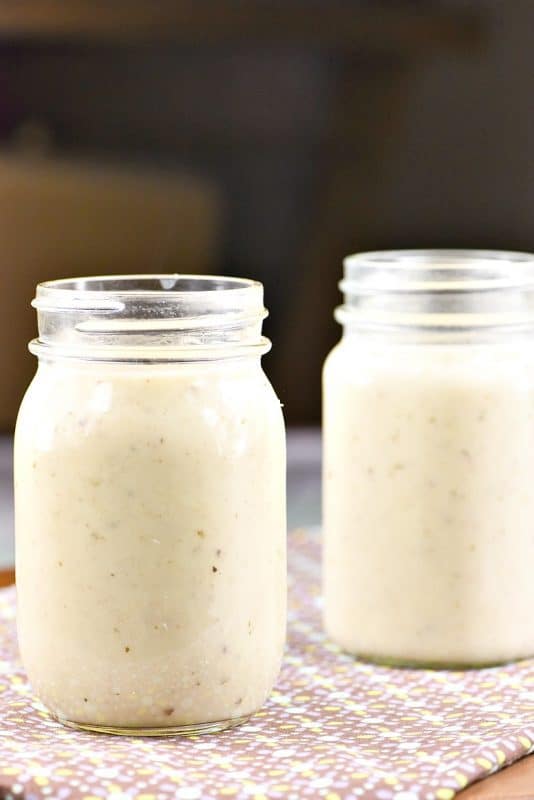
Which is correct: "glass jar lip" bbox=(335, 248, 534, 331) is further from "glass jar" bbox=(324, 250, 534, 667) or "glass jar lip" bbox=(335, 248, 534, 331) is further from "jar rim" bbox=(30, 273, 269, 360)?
"jar rim" bbox=(30, 273, 269, 360)

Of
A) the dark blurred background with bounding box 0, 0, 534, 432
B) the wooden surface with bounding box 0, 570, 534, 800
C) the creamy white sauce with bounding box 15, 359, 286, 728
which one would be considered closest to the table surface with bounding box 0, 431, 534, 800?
the dark blurred background with bounding box 0, 0, 534, 432

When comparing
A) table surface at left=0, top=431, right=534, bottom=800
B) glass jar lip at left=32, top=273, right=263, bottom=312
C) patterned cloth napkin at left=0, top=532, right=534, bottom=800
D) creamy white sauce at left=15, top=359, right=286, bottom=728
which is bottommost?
table surface at left=0, top=431, right=534, bottom=800

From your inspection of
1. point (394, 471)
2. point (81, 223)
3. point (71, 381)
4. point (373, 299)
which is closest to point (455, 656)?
point (394, 471)

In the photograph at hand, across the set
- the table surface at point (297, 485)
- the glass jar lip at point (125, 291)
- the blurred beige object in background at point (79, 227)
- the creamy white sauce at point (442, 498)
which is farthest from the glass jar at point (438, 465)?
the blurred beige object in background at point (79, 227)

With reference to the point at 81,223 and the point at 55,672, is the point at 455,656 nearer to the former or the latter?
the point at 55,672

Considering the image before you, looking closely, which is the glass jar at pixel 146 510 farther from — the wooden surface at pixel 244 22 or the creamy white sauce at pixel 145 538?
the wooden surface at pixel 244 22

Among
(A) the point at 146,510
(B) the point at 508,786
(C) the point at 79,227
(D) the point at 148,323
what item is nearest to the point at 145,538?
(A) the point at 146,510
